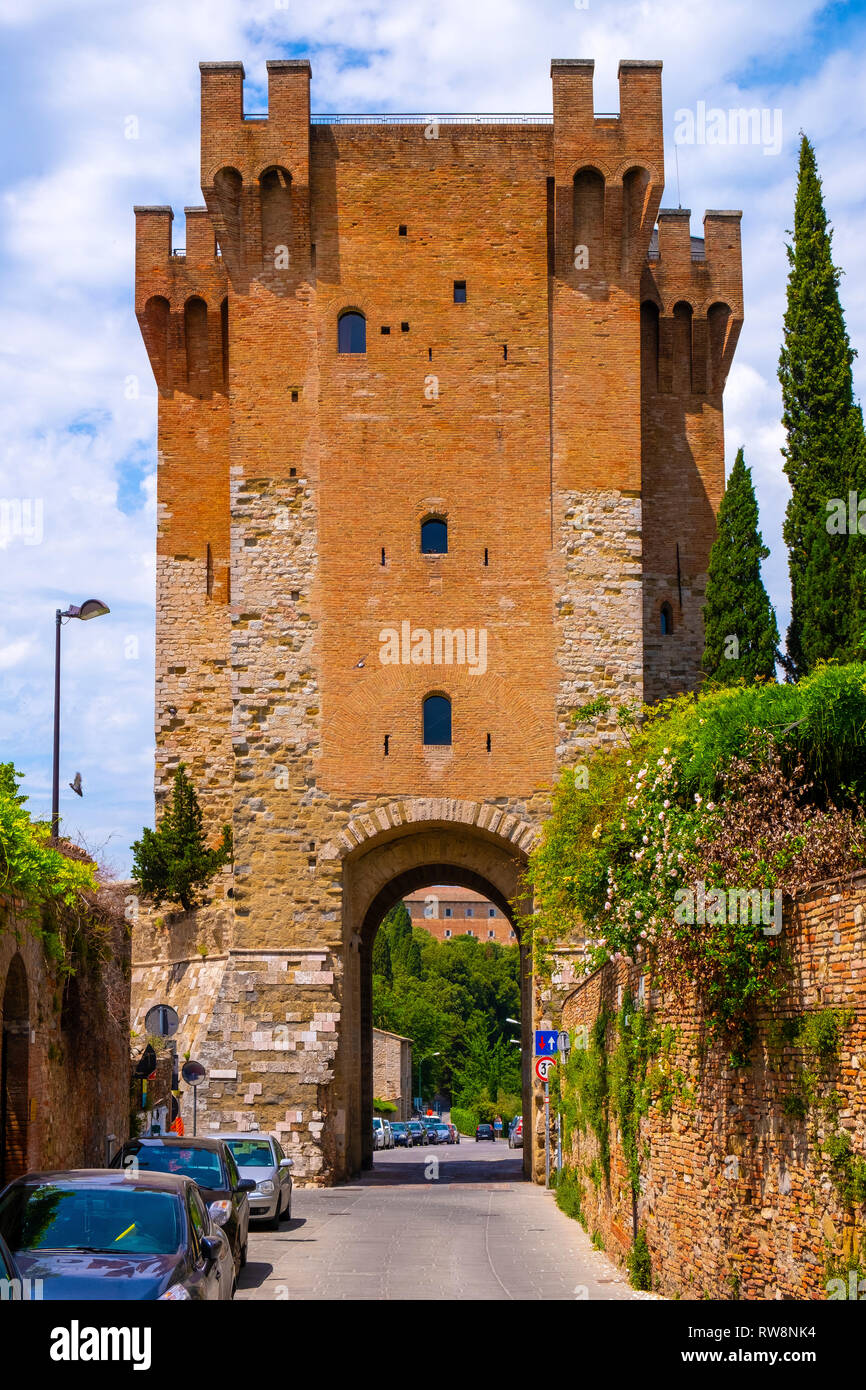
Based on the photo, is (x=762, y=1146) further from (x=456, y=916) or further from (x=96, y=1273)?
(x=456, y=916)

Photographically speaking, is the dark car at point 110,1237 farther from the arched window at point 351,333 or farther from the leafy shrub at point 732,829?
the arched window at point 351,333

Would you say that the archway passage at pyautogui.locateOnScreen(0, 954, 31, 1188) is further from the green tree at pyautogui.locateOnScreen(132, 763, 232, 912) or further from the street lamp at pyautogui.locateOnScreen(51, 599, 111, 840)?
the green tree at pyautogui.locateOnScreen(132, 763, 232, 912)

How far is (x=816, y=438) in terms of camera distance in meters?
25.6

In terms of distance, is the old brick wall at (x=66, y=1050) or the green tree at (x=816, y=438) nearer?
the old brick wall at (x=66, y=1050)

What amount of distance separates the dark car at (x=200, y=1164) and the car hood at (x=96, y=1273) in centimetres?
574

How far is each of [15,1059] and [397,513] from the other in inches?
633

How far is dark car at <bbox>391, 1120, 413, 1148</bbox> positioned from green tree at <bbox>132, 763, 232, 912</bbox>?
89.2ft

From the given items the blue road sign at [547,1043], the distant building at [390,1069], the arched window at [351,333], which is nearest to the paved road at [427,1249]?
the blue road sign at [547,1043]

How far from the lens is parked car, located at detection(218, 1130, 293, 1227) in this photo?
19594 mm

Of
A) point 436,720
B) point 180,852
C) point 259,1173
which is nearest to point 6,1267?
A: point 259,1173

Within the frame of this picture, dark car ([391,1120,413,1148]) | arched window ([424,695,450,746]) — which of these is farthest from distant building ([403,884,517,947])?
arched window ([424,695,450,746])

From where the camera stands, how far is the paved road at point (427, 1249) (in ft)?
46.2
